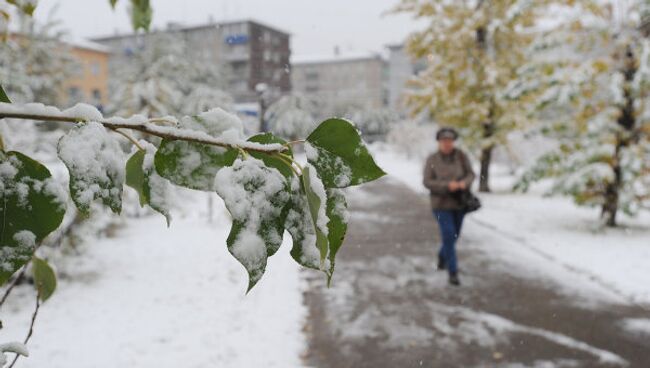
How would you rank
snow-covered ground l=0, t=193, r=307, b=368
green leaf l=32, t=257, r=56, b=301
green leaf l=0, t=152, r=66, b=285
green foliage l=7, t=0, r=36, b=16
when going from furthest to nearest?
snow-covered ground l=0, t=193, r=307, b=368, green leaf l=32, t=257, r=56, b=301, green foliage l=7, t=0, r=36, b=16, green leaf l=0, t=152, r=66, b=285

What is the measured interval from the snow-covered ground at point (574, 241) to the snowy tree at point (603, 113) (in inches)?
23.6

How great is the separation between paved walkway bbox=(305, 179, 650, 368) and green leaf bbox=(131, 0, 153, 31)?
3.21 m

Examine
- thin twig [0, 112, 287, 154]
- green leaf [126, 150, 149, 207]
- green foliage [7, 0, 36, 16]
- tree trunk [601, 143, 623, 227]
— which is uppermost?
green foliage [7, 0, 36, 16]

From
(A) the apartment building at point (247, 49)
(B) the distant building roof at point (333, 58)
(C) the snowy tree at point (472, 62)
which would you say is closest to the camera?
(C) the snowy tree at point (472, 62)

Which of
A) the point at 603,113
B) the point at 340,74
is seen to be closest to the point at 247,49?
the point at 340,74

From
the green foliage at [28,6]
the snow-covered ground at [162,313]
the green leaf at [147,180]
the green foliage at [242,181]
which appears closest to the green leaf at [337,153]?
the green foliage at [242,181]

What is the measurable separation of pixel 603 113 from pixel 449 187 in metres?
4.81

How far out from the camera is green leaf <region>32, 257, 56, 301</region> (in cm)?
105

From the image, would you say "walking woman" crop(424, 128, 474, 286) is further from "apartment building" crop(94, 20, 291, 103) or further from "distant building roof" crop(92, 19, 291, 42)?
"apartment building" crop(94, 20, 291, 103)

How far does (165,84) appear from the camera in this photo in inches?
548

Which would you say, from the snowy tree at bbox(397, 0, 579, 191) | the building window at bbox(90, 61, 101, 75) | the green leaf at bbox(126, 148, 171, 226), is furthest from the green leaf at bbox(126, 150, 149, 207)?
the building window at bbox(90, 61, 101, 75)

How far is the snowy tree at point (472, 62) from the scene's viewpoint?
13.9 meters

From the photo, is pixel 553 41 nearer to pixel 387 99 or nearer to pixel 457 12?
pixel 457 12

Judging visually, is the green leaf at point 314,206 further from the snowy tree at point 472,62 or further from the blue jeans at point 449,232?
the snowy tree at point 472,62
